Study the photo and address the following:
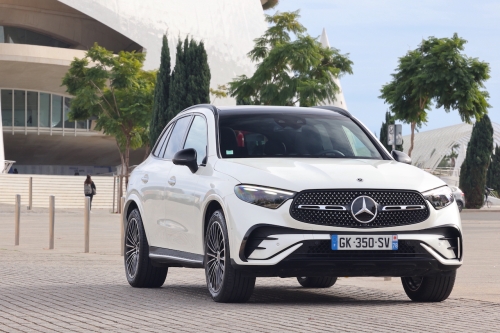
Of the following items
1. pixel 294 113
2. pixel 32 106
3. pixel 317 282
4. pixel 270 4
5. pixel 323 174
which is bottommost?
pixel 317 282

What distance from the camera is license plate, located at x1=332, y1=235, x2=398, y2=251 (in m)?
7.91

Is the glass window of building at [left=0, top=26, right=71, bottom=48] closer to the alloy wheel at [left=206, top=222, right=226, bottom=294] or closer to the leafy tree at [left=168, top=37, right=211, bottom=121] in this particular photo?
the leafy tree at [left=168, top=37, right=211, bottom=121]

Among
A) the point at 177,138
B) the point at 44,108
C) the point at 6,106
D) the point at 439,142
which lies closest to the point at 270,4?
the point at 44,108

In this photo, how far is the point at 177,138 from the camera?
1039 centimetres

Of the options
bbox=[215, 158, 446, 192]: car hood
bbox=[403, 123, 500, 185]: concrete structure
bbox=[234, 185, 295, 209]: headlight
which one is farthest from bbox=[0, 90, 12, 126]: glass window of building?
bbox=[234, 185, 295, 209]: headlight

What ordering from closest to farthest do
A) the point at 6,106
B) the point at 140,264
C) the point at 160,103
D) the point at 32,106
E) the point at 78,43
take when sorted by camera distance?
the point at 140,264, the point at 160,103, the point at 6,106, the point at 32,106, the point at 78,43

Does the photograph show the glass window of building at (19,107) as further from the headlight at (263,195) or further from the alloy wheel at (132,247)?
the headlight at (263,195)

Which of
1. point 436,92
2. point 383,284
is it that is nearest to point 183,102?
point 436,92

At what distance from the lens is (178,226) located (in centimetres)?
945

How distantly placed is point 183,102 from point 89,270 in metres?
31.4

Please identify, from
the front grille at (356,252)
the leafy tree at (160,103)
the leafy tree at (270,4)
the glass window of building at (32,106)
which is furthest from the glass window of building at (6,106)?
the front grille at (356,252)

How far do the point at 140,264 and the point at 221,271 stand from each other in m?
2.07

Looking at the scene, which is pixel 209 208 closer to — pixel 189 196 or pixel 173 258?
pixel 189 196

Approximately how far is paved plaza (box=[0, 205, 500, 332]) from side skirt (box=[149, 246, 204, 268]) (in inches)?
11.4
